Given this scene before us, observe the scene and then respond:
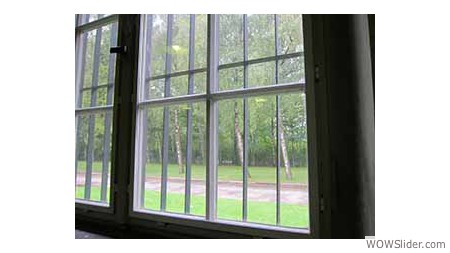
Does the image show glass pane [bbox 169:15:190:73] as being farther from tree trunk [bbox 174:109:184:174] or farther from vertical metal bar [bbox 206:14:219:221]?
tree trunk [bbox 174:109:184:174]

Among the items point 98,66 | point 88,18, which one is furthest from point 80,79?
point 88,18

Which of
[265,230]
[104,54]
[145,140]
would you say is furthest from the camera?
[104,54]

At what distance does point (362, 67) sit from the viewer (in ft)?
5.39

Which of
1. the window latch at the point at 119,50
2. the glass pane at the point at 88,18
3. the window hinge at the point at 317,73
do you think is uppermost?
the glass pane at the point at 88,18

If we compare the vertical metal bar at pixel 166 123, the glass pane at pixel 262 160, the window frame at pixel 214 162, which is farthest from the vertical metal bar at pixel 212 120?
the vertical metal bar at pixel 166 123

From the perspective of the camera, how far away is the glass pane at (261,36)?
2.05 m

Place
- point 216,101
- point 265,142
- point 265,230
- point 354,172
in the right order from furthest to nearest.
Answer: point 216,101 < point 265,142 < point 265,230 < point 354,172

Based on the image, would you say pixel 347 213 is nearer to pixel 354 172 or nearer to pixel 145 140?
pixel 354 172

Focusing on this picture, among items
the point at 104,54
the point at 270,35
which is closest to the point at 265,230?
the point at 270,35

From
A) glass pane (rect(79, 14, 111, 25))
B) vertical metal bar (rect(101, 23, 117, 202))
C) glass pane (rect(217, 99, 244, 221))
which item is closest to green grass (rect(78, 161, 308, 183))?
glass pane (rect(217, 99, 244, 221))

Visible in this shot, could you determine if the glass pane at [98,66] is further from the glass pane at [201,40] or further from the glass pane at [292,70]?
the glass pane at [292,70]

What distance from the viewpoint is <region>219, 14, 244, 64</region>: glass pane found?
2.16 m

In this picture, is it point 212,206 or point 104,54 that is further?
point 104,54
